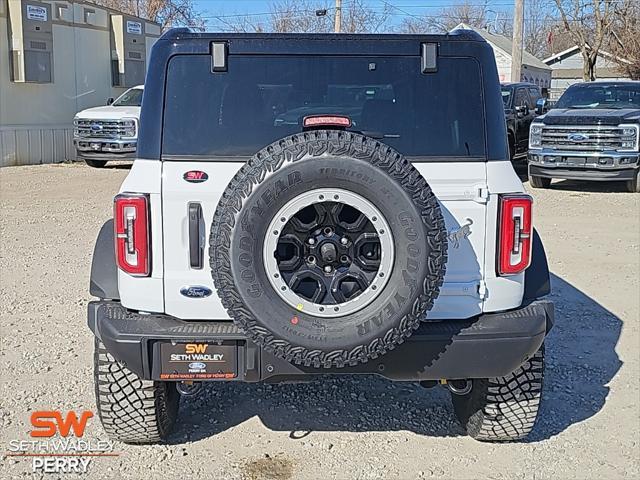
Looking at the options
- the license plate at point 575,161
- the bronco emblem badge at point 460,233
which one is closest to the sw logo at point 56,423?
the bronco emblem badge at point 460,233

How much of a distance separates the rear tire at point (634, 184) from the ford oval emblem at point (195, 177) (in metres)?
10.9

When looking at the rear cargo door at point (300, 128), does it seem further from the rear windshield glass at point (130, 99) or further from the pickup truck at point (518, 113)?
the rear windshield glass at point (130, 99)

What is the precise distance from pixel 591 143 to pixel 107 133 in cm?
939

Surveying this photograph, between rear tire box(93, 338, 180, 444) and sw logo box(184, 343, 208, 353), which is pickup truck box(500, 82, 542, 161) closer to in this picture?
rear tire box(93, 338, 180, 444)

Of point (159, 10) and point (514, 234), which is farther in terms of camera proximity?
point (159, 10)

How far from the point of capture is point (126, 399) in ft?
11.6

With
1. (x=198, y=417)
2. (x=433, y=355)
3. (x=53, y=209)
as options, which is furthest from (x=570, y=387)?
(x=53, y=209)

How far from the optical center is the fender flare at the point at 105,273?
3441 mm

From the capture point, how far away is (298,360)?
297 centimetres

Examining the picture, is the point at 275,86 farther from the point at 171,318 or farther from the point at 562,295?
the point at 562,295

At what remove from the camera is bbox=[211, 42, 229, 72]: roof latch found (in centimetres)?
332

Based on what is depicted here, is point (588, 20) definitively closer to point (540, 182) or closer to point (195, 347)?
point (540, 182)

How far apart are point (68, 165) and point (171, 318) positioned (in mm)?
14767

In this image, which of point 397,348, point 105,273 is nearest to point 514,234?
point 397,348
